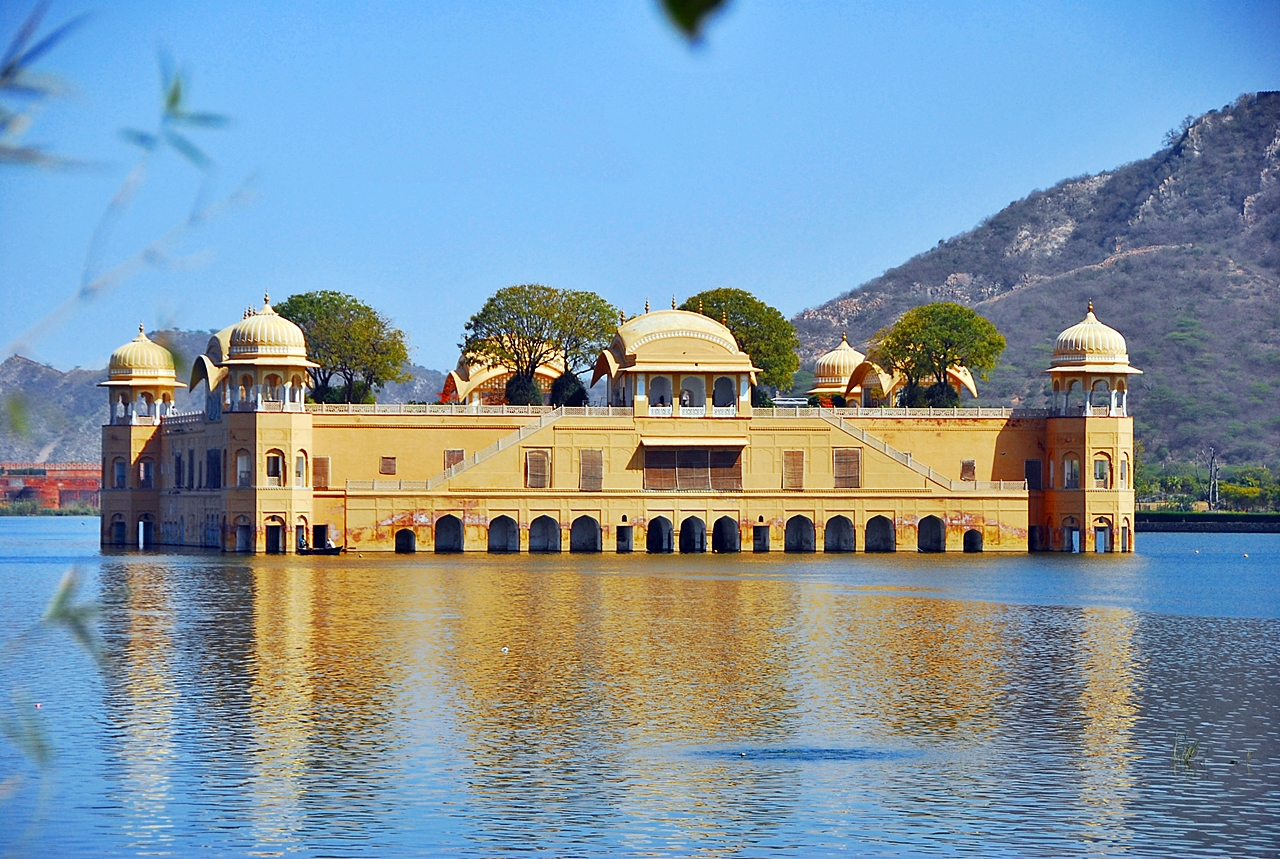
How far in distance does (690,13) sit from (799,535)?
69.7m

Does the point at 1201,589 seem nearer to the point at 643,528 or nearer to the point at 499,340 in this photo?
the point at 643,528

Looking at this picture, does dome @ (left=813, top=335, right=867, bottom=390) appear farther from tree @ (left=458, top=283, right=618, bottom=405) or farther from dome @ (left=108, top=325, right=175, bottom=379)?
dome @ (left=108, top=325, right=175, bottom=379)

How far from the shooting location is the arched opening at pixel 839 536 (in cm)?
7325

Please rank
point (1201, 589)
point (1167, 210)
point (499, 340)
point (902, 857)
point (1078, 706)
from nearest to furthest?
1. point (902, 857)
2. point (1078, 706)
3. point (1201, 589)
4. point (499, 340)
5. point (1167, 210)

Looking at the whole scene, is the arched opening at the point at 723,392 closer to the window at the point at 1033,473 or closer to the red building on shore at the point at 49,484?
the window at the point at 1033,473

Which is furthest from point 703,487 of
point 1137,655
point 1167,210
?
point 1167,210

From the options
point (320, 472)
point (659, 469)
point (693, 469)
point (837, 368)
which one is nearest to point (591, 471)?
point (659, 469)

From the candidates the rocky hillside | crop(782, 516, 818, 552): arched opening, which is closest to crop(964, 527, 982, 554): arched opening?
crop(782, 516, 818, 552): arched opening

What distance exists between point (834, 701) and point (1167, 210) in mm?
174986

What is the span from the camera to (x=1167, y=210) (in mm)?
192375

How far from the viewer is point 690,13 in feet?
15.4

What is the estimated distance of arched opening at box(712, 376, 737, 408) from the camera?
73062 mm

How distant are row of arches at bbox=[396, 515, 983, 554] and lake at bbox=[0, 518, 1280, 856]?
67.7 feet

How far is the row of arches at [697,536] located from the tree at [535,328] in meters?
9.32
